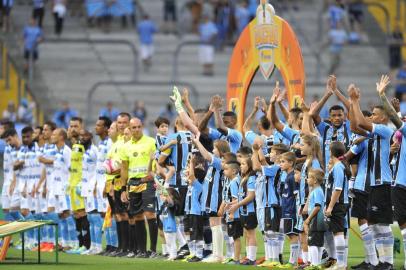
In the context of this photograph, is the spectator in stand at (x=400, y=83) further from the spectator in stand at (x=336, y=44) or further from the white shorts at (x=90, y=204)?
the white shorts at (x=90, y=204)

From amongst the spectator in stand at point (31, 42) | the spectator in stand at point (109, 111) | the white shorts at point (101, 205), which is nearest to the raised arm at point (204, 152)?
the white shorts at point (101, 205)

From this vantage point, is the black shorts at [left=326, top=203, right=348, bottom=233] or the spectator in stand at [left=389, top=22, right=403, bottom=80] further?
the spectator in stand at [left=389, top=22, right=403, bottom=80]

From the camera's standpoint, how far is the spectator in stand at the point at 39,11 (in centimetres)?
4084

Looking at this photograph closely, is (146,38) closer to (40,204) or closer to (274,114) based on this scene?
(40,204)

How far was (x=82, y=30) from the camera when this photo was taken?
1692 inches

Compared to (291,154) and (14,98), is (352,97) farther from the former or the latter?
(14,98)

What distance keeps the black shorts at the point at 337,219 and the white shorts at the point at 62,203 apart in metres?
7.89

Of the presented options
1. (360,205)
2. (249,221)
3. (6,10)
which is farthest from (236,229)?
(6,10)

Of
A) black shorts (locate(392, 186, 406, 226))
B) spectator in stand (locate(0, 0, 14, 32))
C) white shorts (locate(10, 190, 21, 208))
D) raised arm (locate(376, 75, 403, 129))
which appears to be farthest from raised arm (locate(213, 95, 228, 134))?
spectator in stand (locate(0, 0, 14, 32))

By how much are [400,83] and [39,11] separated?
10804mm

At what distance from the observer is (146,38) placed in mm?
41531

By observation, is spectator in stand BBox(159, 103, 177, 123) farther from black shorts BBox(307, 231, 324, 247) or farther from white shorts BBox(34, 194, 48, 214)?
black shorts BBox(307, 231, 324, 247)

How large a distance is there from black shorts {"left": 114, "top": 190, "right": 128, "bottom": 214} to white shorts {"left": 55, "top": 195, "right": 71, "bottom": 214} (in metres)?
2.17

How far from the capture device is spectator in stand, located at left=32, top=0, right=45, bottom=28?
40844 mm
